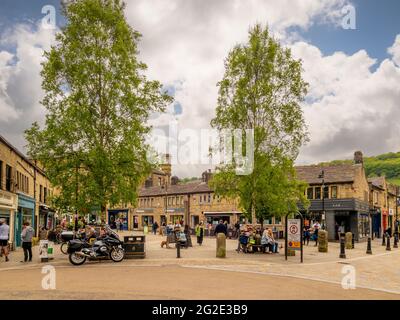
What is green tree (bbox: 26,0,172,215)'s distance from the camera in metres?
20.8

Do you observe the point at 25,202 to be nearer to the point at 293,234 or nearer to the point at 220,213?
the point at 293,234

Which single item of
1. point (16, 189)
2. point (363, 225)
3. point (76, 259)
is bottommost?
point (363, 225)

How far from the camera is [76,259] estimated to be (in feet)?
57.4

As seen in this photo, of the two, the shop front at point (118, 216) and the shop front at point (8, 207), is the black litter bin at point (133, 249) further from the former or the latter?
the shop front at point (118, 216)

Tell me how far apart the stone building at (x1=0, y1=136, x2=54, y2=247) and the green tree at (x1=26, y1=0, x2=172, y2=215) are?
91.7 inches

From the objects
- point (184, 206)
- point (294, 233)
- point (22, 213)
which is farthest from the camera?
point (184, 206)

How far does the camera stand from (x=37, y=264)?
17.7m

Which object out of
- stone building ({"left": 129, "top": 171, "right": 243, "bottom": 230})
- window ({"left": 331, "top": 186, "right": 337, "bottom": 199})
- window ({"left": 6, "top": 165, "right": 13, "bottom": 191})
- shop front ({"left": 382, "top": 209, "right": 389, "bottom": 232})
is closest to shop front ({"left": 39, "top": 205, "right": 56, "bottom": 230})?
stone building ({"left": 129, "top": 171, "right": 243, "bottom": 230})

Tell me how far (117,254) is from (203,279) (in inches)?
251

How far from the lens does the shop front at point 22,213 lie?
1100 inches

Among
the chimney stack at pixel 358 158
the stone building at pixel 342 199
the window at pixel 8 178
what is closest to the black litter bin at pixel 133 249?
the window at pixel 8 178

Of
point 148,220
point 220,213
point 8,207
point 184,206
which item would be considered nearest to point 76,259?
point 8,207

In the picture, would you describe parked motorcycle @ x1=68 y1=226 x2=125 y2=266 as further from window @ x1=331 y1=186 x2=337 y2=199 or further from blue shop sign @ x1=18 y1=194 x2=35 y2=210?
window @ x1=331 y1=186 x2=337 y2=199
